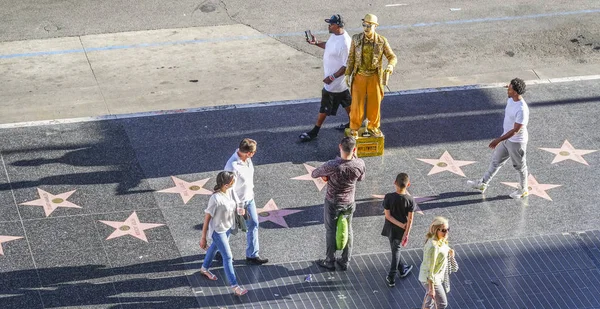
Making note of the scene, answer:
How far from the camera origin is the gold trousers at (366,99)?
45.9 feet

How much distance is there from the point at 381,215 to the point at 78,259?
4142 millimetres

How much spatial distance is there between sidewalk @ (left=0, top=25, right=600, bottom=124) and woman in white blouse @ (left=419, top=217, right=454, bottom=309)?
669cm

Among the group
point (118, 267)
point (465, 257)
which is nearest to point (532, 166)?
point (465, 257)

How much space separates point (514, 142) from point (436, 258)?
3.33 metres

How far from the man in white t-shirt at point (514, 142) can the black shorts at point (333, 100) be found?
2329mm

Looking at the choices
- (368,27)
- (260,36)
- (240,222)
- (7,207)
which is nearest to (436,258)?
(240,222)

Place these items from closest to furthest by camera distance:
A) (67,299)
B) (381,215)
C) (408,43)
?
1. (67,299)
2. (381,215)
3. (408,43)

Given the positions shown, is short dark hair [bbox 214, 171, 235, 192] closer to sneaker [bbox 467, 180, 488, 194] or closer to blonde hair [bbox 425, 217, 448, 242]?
blonde hair [bbox 425, 217, 448, 242]

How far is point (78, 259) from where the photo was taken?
11.9 meters

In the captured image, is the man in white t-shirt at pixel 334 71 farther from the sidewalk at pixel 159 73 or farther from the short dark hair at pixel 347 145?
the short dark hair at pixel 347 145

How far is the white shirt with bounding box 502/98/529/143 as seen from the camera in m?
12.7

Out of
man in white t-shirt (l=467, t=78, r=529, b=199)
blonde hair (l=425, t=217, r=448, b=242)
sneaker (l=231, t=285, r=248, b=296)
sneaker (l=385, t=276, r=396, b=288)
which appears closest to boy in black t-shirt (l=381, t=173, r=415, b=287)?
sneaker (l=385, t=276, r=396, b=288)

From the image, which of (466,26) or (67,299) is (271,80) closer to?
(466,26)

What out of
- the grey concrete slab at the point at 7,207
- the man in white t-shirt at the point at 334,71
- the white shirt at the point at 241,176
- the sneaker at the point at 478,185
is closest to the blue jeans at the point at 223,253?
the white shirt at the point at 241,176
